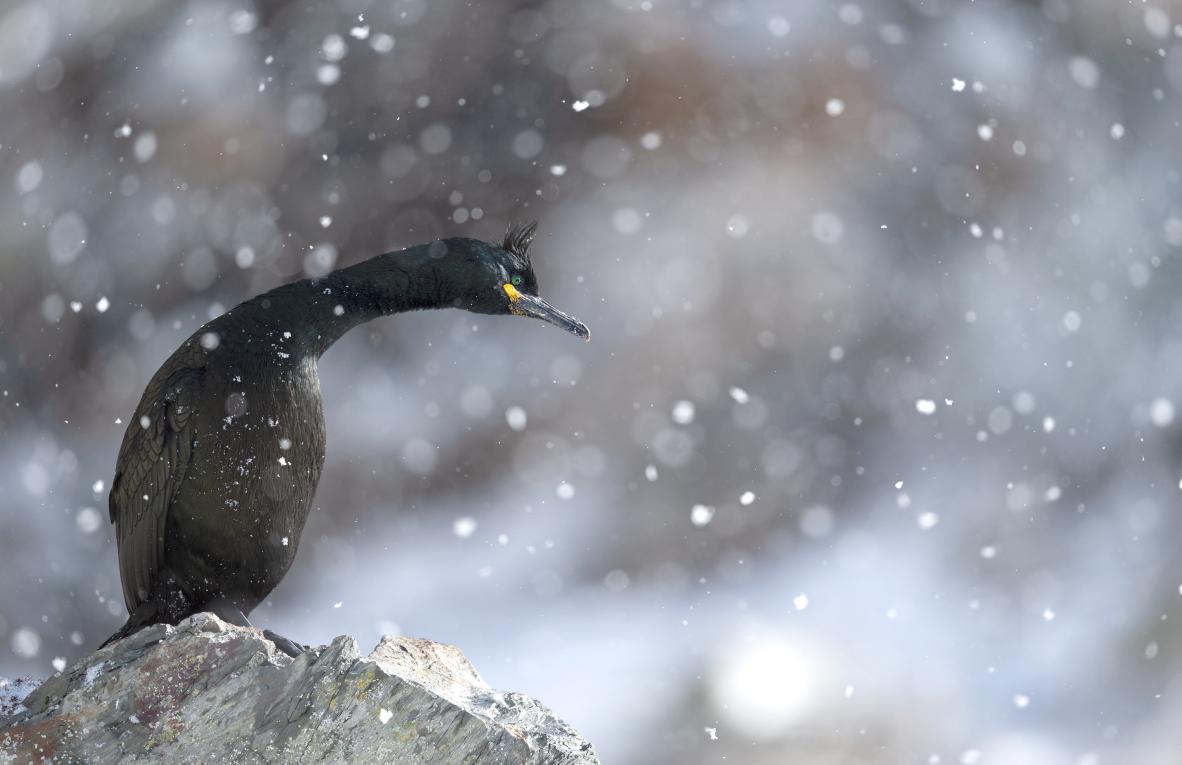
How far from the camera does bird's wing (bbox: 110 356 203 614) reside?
4980 millimetres

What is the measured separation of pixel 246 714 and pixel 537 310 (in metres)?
2.64

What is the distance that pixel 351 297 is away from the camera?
5238 mm

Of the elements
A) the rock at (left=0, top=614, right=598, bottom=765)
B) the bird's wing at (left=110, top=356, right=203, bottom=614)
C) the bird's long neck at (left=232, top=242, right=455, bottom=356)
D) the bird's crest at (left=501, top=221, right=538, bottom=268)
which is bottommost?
the rock at (left=0, top=614, right=598, bottom=765)

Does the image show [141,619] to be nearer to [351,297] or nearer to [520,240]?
[351,297]

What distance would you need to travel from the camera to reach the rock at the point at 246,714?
397 cm

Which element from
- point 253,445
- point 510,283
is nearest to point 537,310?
point 510,283

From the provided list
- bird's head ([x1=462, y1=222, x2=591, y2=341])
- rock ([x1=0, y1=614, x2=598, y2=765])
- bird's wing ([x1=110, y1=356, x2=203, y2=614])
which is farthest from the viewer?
bird's head ([x1=462, y1=222, x2=591, y2=341])

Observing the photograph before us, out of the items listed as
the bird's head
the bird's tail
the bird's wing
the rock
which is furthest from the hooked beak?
the bird's tail

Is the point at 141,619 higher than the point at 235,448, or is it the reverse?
the point at 235,448

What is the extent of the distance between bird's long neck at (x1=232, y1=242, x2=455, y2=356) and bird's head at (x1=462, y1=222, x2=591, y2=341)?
166mm

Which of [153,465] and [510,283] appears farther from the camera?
[510,283]

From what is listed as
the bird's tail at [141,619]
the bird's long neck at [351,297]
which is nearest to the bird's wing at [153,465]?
the bird's tail at [141,619]

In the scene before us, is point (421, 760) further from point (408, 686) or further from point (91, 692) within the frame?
point (91, 692)

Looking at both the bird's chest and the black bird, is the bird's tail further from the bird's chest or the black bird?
the bird's chest
